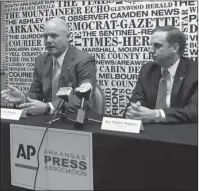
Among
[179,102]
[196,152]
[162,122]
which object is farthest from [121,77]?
[196,152]

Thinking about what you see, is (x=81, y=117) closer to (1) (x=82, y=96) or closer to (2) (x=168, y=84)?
(1) (x=82, y=96)

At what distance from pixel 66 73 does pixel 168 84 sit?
21.6 inches

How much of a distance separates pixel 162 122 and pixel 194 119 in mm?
132

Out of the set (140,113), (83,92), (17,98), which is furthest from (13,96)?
(140,113)

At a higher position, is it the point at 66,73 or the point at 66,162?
the point at 66,73

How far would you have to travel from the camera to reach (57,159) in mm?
1439

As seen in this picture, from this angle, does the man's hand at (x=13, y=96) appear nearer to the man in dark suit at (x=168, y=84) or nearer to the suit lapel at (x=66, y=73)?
the suit lapel at (x=66, y=73)

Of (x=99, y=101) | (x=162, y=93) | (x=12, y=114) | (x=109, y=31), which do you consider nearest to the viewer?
(x=12, y=114)

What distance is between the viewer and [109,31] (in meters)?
2.69

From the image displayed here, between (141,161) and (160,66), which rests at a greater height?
(160,66)

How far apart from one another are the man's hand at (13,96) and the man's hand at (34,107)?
37 millimetres

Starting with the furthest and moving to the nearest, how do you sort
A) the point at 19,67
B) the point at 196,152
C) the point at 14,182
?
the point at 19,67
the point at 14,182
the point at 196,152

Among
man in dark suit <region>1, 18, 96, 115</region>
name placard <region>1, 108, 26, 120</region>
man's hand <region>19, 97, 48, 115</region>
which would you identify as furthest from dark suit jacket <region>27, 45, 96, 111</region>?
name placard <region>1, 108, 26, 120</region>

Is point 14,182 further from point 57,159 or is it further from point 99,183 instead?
point 99,183
